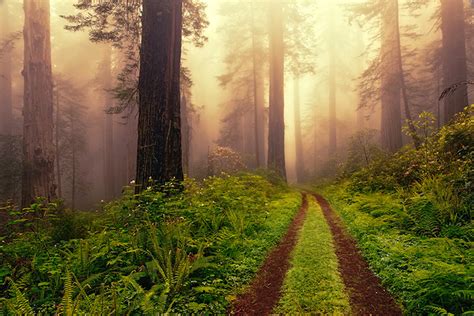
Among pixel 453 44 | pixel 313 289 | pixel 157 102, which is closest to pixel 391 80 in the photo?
pixel 453 44

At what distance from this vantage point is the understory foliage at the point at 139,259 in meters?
2.84

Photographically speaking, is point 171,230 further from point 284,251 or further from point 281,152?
point 281,152

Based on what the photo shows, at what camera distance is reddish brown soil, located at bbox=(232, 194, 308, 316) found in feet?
10.3

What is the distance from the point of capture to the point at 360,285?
3.53m

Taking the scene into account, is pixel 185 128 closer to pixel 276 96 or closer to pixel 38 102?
pixel 276 96

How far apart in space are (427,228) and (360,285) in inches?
79.1

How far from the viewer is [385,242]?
4480 mm

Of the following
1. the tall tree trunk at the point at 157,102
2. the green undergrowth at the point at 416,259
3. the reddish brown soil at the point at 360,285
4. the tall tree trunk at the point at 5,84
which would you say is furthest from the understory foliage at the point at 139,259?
the tall tree trunk at the point at 5,84

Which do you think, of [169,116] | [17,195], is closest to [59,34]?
[17,195]

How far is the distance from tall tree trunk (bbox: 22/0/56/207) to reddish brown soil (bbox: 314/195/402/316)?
374 inches

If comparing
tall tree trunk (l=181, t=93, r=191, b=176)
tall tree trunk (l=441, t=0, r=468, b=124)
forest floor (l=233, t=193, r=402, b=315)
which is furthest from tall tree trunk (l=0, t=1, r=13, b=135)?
tall tree trunk (l=441, t=0, r=468, b=124)

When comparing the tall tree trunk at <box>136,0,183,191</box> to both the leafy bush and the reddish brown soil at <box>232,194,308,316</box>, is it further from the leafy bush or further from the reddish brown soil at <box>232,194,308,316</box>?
the leafy bush

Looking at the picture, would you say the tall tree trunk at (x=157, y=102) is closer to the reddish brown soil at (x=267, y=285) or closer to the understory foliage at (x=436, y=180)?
the reddish brown soil at (x=267, y=285)

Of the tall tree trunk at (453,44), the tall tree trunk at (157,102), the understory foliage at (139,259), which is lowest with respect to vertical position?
the understory foliage at (139,259)
